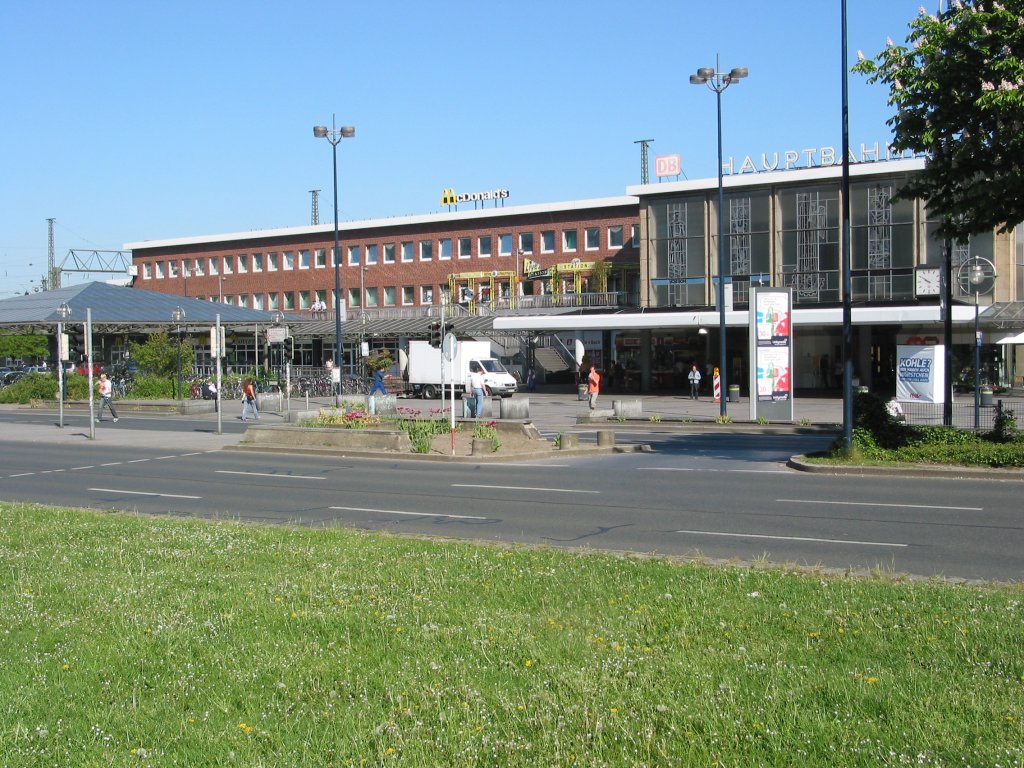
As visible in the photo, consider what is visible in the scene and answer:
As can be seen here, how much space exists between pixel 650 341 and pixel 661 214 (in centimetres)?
704

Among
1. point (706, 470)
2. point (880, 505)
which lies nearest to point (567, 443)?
point (706, 470)

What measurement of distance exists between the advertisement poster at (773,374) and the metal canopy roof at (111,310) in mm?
34396

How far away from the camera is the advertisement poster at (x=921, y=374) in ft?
98.9

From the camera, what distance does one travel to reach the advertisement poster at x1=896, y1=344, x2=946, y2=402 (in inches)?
1187

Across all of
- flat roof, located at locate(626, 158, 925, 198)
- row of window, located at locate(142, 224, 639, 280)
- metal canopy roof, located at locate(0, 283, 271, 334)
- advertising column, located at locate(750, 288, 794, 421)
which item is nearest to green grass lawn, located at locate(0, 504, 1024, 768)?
advertising column, located at locate(750, 288, 794, 421)

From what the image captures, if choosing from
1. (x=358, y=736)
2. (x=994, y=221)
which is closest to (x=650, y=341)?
(x=994, y=221)

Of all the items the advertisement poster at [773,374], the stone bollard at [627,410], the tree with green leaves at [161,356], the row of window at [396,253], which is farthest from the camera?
the row of window at [396,253]

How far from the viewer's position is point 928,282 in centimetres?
4497

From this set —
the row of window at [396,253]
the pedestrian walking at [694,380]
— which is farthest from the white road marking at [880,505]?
the row of window at [396,253]

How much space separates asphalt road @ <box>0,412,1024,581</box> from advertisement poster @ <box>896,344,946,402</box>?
17.9 feet

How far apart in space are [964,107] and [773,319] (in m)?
14.5

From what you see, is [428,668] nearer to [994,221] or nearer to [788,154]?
[994,221]

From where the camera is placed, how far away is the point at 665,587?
28.1 ft

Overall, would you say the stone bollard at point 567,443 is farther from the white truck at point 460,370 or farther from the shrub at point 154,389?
the shrub at point 154,389
